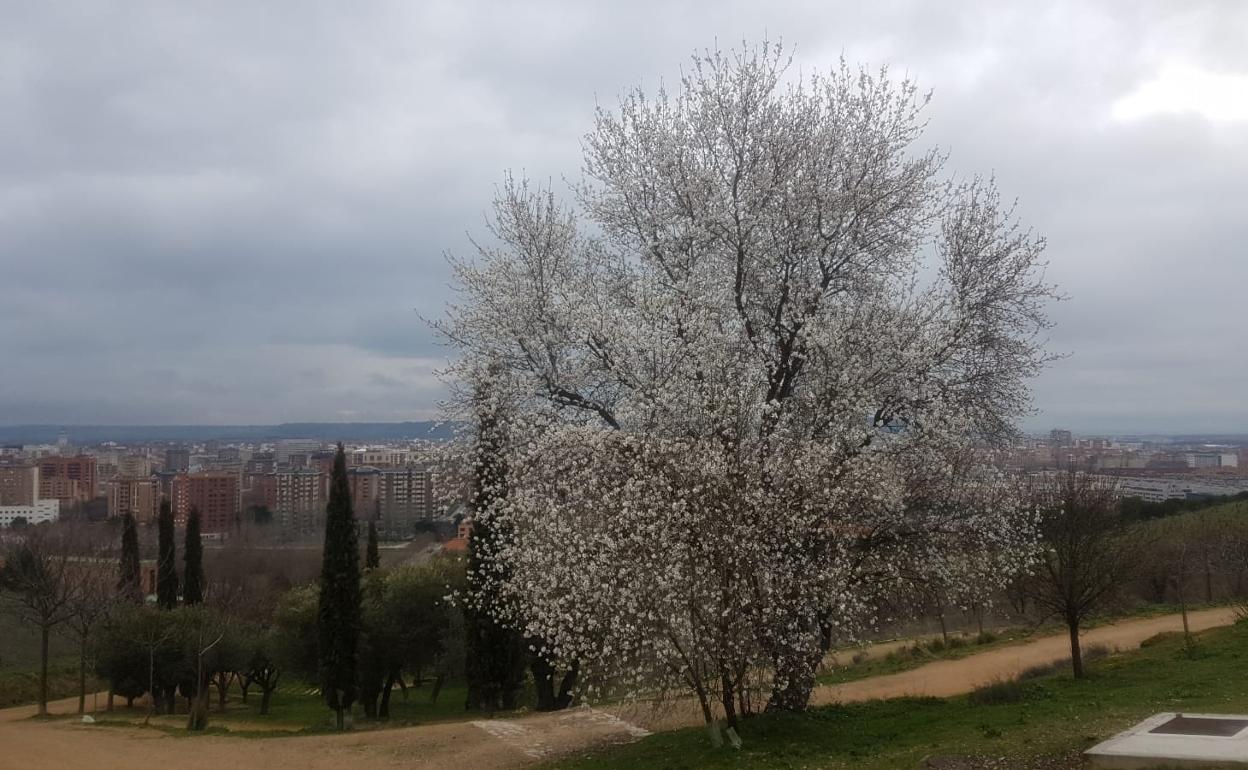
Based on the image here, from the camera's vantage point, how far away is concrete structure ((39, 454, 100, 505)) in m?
→ 93.4

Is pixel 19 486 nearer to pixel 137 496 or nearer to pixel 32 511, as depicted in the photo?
pixel 32 511

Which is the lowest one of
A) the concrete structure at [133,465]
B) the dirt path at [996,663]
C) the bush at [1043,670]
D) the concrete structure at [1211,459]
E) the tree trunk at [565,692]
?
the tree trunk at [565,692]

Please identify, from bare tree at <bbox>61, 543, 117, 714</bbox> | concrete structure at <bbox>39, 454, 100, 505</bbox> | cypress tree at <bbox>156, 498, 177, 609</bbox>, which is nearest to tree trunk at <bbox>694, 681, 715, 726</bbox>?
bare tree at <bbox>61, 543, 117, 714</bbox>

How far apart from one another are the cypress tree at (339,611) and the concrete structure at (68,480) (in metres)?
73.3

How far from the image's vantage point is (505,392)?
52.9 ft

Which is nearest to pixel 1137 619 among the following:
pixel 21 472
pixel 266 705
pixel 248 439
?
pixel 266 705

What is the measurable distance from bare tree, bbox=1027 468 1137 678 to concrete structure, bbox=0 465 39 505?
94.2m

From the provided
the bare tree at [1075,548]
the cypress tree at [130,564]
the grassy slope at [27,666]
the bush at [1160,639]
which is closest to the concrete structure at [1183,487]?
the bush at [1160,639]

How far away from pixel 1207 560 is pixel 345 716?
Result: 29.0 m

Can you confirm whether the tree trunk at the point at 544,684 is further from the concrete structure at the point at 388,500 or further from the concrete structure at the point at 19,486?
the concrete structure at the point at 19,486

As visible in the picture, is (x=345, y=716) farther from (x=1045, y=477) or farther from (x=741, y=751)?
(x=1045, y=477)

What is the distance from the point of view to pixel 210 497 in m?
81.9

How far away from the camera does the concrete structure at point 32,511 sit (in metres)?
76.9

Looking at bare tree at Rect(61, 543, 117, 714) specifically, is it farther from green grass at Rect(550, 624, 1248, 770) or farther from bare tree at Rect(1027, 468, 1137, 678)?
bare tree at Rect(1027, 468, 1137, 678)
